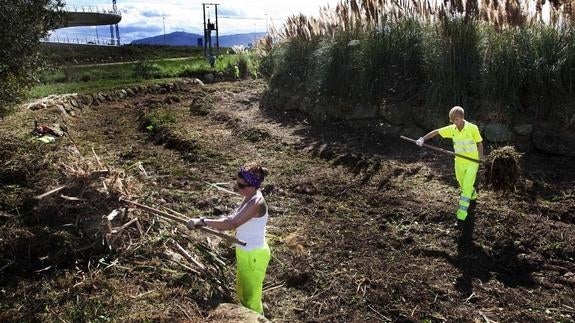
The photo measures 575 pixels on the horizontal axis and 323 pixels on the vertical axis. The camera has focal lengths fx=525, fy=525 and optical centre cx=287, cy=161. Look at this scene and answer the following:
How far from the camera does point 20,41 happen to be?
6.56 metres

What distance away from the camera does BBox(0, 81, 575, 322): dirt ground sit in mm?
3916

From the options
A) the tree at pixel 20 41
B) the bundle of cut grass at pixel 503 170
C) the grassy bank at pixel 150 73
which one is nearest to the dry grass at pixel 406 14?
the bundle of cut grass at pixel 503 170

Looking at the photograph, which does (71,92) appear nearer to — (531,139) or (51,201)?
(51,201)

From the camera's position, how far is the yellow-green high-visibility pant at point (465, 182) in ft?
17.7

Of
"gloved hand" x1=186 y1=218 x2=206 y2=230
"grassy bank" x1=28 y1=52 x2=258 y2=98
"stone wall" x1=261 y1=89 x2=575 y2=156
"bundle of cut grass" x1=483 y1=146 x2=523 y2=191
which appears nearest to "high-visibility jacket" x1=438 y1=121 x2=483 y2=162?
"bundle of cut grass" x1=483 y1=146 x2=523 y2=191

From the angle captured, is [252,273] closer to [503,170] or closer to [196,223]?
[196,223]

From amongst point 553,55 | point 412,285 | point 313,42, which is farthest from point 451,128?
point 313,42

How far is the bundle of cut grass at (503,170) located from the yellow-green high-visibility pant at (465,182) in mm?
296

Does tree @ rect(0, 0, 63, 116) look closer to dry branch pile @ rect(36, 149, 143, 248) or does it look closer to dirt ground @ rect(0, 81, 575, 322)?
dirt ground @ rect(0, 81, 575, 322)

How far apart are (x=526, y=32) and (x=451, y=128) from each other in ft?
10.0

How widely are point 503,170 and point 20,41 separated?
598 centimetres

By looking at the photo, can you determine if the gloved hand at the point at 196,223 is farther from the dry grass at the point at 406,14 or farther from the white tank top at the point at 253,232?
the dry grass at the point at 406,14

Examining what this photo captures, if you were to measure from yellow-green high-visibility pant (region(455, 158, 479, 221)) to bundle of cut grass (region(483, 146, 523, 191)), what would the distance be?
30cm

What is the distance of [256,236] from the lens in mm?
3707
